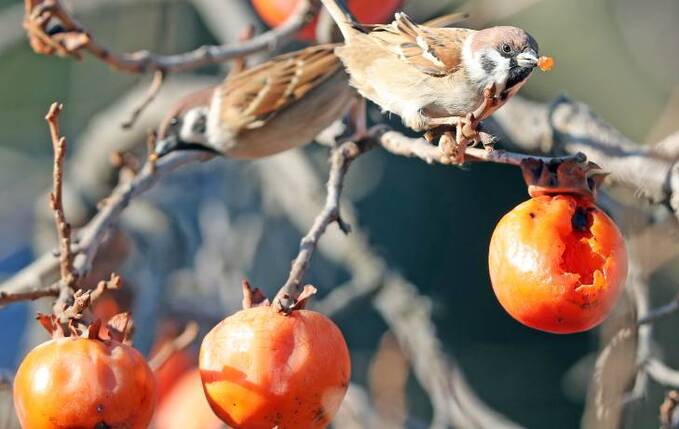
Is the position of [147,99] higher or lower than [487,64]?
lower

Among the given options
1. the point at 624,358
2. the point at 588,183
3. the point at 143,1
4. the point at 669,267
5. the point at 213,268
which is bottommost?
the point at 669,267

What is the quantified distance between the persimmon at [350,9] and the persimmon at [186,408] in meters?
0.86

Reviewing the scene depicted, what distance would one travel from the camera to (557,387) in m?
4.32

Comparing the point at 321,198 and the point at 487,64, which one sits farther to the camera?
the point at 321,198

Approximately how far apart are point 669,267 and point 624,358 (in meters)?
2.10

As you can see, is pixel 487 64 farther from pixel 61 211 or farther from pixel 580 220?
pixel 61 211

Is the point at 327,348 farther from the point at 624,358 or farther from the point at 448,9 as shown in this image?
the point at 448,9

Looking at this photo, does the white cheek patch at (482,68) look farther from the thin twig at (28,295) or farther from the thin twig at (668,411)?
the thin twig at (28,295)

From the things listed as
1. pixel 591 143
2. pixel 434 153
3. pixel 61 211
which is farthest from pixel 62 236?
pixel 591 143

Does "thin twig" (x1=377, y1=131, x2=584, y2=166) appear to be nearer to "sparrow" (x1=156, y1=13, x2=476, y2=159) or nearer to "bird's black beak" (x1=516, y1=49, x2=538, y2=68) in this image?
"bird's black beak" (x1=516, y1=49, x2=538, y2=68)

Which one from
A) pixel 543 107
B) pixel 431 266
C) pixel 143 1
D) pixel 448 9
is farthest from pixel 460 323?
pixel 543 107

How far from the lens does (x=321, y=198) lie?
2.93 m

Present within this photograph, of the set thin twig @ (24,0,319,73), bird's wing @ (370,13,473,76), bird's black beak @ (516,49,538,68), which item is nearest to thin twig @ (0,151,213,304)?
thin twig @ (24,0,319,73)

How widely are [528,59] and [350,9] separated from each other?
100 cm
